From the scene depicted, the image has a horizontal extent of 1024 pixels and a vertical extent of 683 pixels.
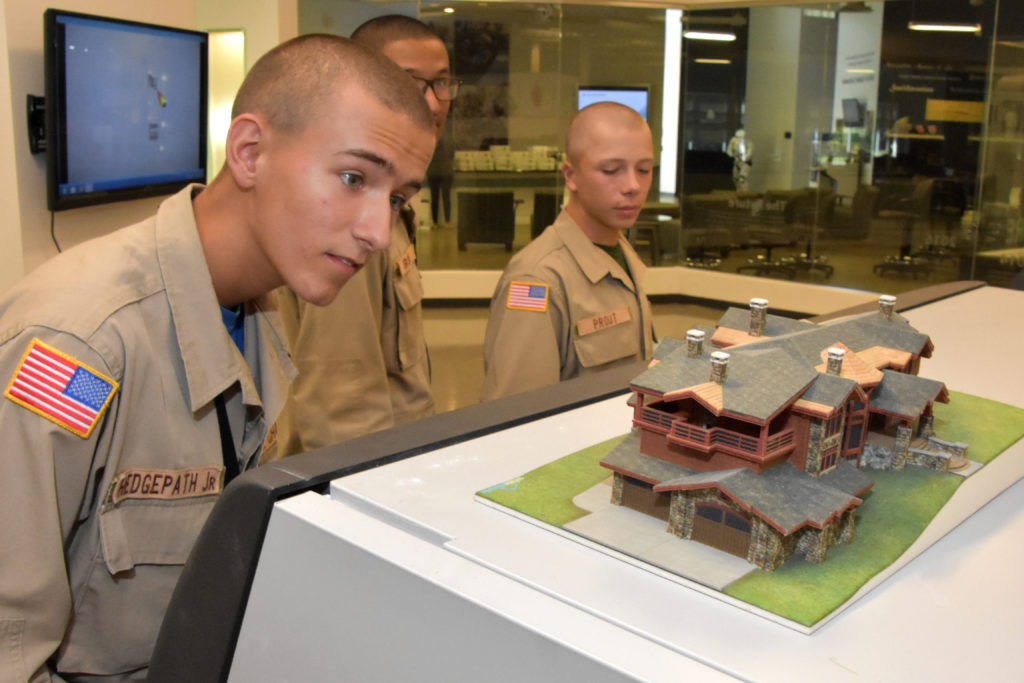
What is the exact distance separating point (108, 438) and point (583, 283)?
52.6 inches

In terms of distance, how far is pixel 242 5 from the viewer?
223 inches

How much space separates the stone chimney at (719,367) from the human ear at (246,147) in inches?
29.8

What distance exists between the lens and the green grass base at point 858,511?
0.74 metres

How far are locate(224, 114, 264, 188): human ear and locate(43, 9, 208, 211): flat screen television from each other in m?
2.18

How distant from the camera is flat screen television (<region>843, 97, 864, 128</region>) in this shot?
296 inches

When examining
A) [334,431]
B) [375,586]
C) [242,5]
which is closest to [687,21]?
[242,5]

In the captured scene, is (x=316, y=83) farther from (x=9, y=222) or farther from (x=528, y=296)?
(x=9, y=222)

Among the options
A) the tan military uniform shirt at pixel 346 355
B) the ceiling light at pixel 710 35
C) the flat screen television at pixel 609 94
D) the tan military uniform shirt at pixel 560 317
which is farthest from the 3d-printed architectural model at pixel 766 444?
the ceiling light at pixel 710 35

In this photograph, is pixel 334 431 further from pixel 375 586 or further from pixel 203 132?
pixel 203 132

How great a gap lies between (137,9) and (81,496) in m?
3.23

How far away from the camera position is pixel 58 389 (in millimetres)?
1104

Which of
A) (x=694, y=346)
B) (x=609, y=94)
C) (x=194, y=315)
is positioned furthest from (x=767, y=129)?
(x=694, y=346)

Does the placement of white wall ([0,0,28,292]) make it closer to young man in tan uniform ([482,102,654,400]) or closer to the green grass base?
young man in tan uniform ([482,102,654,400])

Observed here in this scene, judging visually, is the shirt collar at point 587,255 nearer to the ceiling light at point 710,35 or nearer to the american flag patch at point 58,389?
the american flag patch at point 58,389
